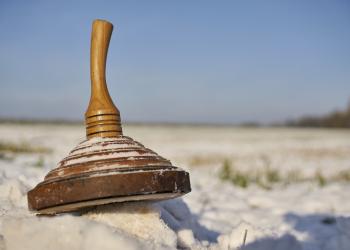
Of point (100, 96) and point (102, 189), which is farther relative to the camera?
point (100, 96)

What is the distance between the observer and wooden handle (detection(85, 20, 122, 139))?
1.81m

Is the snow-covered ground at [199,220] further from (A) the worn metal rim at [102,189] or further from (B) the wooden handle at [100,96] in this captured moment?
(B) the wooden handle at [100,96]

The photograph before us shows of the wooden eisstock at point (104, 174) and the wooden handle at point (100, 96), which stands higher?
the wooden handle at point (100, 96)

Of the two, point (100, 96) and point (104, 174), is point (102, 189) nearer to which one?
point (104, 174)

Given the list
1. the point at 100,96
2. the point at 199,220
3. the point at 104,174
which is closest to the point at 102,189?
the point at 104,174

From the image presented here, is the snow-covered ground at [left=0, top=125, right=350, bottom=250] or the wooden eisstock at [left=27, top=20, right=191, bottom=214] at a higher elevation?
the wooden eisstock at [left=27, top=20, right=191, bottom=214]

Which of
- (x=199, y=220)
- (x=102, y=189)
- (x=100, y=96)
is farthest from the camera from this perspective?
(x=199, y=220)

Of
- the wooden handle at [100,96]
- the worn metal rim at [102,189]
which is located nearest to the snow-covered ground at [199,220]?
the worn metal rim at [102,189]

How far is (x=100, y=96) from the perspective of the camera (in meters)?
1.85

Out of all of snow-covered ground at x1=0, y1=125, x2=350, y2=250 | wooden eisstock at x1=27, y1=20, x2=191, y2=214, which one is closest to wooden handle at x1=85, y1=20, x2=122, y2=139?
wooden eisstock at x1=27, y1=20, x2=191, y2=214

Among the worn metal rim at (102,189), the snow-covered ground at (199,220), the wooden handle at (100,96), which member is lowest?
the snow-covered ground at (199,220)

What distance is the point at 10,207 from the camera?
2021 mm

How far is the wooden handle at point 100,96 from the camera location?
1812mm

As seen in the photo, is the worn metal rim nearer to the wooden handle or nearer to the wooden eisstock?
the wooden eisstock
